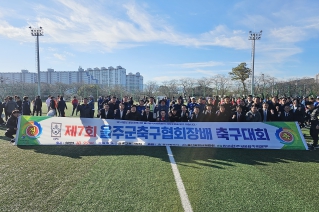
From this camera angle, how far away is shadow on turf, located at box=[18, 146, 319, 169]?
630cm

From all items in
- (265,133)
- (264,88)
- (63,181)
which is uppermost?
(264,88)

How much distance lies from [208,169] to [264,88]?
28.7m

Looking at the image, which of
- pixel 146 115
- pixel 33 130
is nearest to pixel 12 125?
pixel 33 130

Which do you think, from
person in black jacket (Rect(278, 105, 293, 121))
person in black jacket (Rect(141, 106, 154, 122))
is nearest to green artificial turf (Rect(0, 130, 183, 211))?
person in black jacket (Rect(141, 106, 154, 122))

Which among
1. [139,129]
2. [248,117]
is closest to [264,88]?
[248,117]

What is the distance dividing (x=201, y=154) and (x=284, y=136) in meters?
3.04

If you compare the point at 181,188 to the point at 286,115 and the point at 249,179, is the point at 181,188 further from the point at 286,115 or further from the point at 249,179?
the point at 286,115

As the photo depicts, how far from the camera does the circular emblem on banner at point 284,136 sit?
746 cm

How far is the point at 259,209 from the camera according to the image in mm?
3713

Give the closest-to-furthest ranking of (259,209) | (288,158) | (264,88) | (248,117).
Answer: (259,209) → (288,158) → (248,117) → (264,88)

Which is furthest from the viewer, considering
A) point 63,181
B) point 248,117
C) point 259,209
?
point 248,117

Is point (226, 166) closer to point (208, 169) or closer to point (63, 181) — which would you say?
point (208, 169)

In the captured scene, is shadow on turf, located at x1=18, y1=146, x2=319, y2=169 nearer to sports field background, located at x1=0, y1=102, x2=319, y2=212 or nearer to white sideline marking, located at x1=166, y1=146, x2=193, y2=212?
sports field background, located at x1=0, y1=102, x2=319, y2=212

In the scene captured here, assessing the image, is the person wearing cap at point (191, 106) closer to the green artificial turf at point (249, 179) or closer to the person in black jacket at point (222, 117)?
the person in black jacket at point (222, 117)
